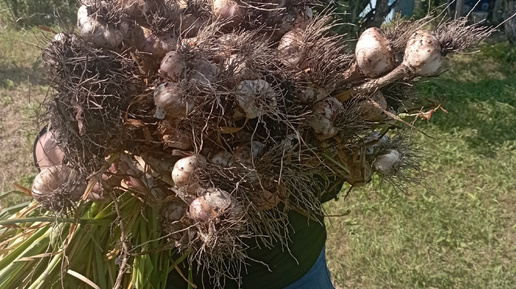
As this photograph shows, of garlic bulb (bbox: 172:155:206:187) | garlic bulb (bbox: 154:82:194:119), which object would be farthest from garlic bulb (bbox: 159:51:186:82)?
garlic bulb (bbox: 172:155:206:187)

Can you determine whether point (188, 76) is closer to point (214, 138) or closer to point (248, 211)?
point (214, 138)

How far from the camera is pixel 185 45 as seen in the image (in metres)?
0.83

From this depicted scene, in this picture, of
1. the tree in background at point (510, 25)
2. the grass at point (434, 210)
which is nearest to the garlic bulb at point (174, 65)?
the grass at point (434, 210)

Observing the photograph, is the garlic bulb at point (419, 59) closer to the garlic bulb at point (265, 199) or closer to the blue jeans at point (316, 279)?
the garlic bulb at point (265, 199)

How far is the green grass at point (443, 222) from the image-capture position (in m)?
2.59

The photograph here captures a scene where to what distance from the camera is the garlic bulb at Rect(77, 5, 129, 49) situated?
81 centimetres

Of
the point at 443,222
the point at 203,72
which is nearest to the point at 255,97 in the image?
the point at 203,72

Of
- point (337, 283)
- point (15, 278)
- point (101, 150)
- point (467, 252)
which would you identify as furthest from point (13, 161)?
point (467, 252)

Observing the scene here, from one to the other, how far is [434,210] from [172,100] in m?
2.63

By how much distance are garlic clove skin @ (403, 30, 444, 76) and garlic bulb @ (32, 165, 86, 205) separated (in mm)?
639

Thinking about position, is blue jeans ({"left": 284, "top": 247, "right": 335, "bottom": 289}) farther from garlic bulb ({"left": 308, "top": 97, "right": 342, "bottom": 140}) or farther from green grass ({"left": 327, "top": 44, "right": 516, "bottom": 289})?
green grass ({"left": 327, "top": 44, "right": 516, "bottom": 289})

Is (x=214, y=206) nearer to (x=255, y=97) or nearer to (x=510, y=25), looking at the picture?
(x=255, y=97)

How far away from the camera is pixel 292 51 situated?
2.97 feet

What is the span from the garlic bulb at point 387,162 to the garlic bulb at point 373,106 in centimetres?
19
